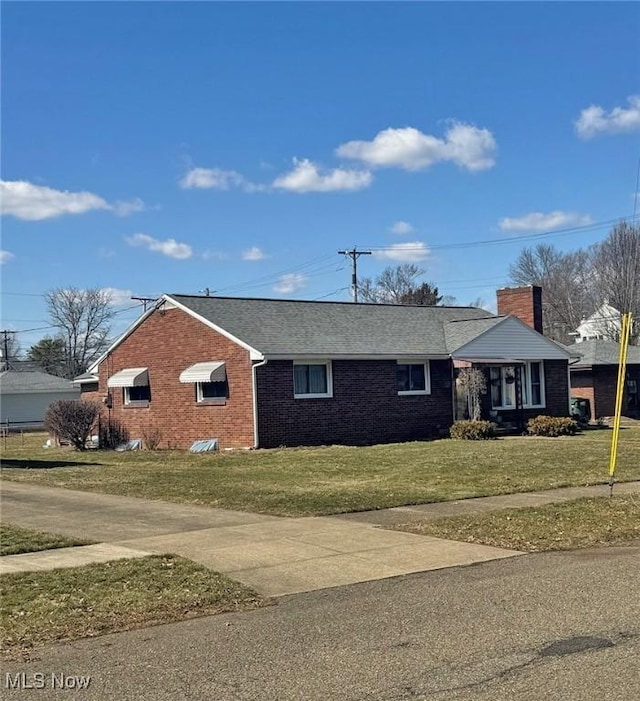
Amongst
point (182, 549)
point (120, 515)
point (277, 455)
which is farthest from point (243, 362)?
point (182, 549)

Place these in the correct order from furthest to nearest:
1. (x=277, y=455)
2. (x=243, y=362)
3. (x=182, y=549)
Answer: (x=243, y=362) < (x=277, y=455) < (x=182, y=549)

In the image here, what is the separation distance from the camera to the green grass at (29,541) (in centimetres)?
973

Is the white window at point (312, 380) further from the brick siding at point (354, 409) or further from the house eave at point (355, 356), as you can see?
the house eave at point (355, 356)

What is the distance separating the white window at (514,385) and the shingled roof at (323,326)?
1815 millimetres

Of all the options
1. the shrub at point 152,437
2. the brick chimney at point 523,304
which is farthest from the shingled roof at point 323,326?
the shrub at point 152,437

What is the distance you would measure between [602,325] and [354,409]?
3845 centimetres

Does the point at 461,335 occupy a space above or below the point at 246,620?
above

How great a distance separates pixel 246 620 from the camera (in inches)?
269

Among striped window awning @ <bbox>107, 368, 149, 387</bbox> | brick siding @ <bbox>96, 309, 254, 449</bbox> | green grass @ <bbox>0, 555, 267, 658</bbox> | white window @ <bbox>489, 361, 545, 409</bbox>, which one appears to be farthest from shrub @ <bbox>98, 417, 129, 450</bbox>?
green grass @ <bbox>0, 555, 267, 658</bbox>

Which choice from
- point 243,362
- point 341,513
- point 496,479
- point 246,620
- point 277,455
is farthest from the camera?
point 243,362

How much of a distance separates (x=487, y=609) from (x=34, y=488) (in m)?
12.5

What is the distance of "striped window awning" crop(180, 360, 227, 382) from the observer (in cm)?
2555

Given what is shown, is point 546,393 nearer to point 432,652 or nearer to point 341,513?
point 341,513

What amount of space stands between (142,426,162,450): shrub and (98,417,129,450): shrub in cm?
129
